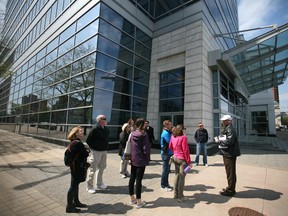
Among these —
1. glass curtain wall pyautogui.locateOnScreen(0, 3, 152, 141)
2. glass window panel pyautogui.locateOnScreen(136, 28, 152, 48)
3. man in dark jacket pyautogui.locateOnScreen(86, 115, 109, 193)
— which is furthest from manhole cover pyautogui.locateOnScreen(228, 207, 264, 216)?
glass window panel pyautogui.locateOnScreen(136, 28, 152, 48)

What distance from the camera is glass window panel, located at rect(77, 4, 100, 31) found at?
421 inches

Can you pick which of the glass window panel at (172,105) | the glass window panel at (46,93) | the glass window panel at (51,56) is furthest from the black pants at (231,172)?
the glass window panel at (51,56)

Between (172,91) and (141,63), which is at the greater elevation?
(141,63)

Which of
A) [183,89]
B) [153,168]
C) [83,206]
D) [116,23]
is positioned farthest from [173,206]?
[116,23]

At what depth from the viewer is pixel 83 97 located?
10.3 m

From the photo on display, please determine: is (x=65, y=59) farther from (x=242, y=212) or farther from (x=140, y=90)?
(x=242, y=212)

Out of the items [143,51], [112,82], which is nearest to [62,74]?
[112,82]

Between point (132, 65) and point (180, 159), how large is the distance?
9.63 metres

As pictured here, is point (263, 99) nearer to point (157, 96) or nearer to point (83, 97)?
point (157, 96)

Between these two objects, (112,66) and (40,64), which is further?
(40,64)

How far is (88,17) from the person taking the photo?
11.3 metres

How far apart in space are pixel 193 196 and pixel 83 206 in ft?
8.49

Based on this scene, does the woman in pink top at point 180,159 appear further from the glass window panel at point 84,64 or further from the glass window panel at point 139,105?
the glass window panel at point 139,105

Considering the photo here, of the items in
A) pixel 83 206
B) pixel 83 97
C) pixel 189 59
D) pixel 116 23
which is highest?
pixel 116 23
